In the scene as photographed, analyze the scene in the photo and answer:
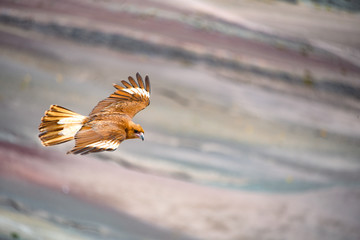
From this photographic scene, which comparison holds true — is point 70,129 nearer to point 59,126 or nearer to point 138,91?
point 59,126

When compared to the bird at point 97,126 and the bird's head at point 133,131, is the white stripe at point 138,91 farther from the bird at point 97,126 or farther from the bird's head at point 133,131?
the bird's head at point 133,131

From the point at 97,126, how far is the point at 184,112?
3.98 ft

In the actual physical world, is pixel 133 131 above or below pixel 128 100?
below

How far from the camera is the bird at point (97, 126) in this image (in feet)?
1.82

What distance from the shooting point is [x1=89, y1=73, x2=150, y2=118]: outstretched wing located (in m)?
0.73

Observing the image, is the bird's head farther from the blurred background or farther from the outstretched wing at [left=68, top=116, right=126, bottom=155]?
the blurred background

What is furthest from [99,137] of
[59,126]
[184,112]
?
[184,112]

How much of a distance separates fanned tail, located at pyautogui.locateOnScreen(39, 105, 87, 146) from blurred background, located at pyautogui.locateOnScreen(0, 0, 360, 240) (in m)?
1.08

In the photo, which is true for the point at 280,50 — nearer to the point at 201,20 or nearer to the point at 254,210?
the point at 201,20

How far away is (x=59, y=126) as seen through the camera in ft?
2.13

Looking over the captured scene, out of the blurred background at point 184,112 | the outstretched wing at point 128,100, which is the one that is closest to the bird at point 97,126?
the outstretched wing at point 128,100

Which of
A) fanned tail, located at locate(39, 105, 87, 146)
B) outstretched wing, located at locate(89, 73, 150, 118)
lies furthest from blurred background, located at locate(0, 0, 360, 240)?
fanned tail, located at locate(39, 105, 87, 146)

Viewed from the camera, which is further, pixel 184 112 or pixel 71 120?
pixel 184 112

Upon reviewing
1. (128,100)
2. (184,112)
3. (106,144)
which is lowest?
(106,144)
